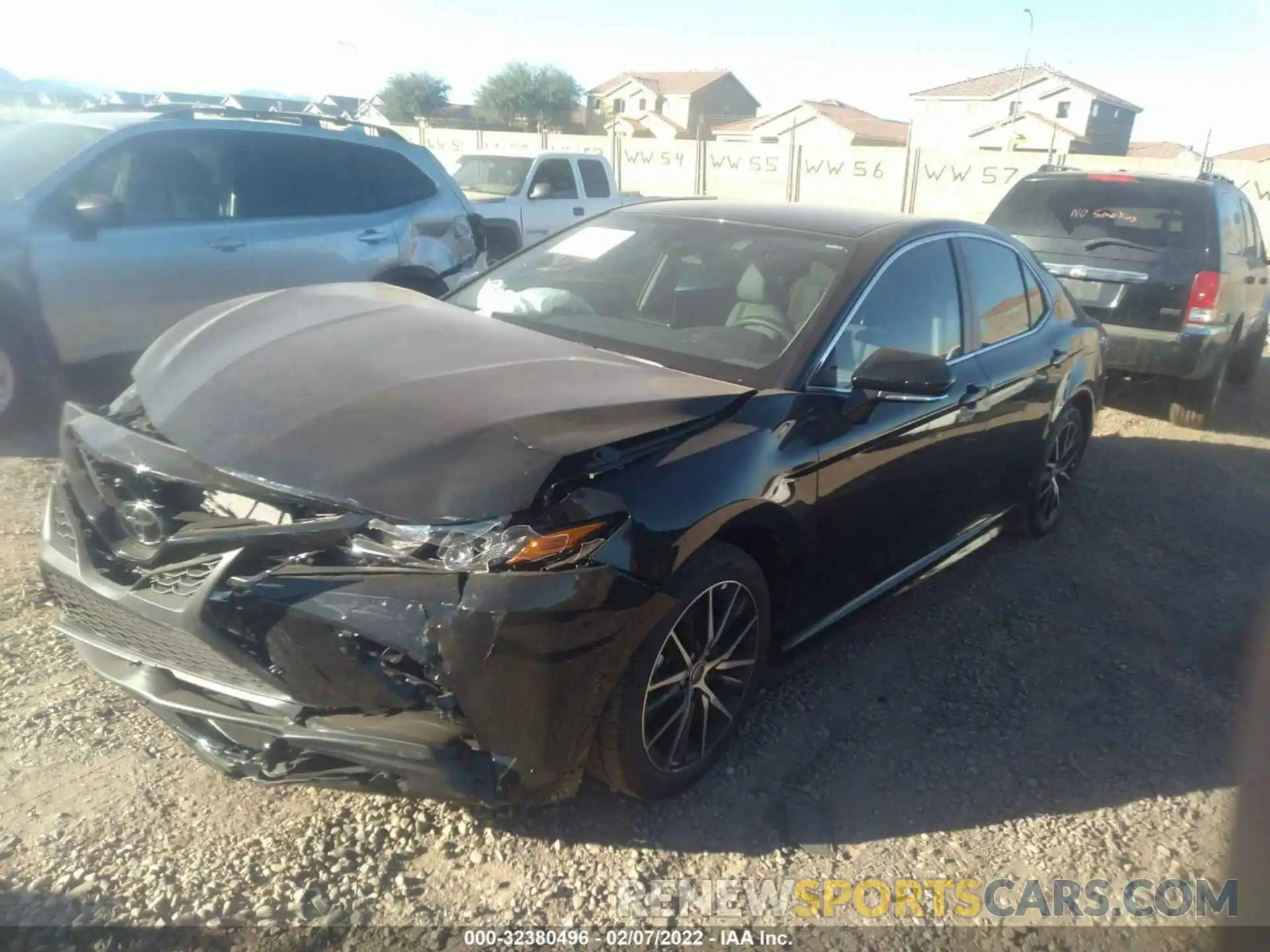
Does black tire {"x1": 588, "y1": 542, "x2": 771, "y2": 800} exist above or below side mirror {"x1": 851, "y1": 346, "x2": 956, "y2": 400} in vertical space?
below

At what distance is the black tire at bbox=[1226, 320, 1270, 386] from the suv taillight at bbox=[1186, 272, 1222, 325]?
1884mm

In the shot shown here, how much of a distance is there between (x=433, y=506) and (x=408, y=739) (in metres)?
0.56

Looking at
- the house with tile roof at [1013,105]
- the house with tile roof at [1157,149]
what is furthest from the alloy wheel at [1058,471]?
the house with tile roof at [1013,105]

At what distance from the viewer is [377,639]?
230cm

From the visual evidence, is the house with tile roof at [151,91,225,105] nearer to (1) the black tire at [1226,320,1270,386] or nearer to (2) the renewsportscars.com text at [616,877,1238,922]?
(1) the black tire at [1226,320,1270,386]

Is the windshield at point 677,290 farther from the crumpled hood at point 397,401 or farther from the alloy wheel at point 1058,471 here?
the alloy wheel at point 1058,471

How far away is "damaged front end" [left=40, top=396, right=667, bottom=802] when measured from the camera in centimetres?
232

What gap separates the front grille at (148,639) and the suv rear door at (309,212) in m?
4.18

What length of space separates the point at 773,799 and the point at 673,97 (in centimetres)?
7401

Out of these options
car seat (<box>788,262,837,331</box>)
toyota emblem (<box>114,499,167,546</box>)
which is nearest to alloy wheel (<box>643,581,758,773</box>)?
car seat (<box>788,262,837,331</box>)

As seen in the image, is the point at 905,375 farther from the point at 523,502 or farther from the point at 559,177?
the point at 559,177

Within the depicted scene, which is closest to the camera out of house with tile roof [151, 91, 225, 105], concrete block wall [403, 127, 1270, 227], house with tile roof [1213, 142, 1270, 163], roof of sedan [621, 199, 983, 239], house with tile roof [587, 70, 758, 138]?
roof of sedan [621, 199, 983, 239]

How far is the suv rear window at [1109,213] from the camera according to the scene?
295 inches

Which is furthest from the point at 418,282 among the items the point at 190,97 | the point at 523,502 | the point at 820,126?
the point at 820,126
